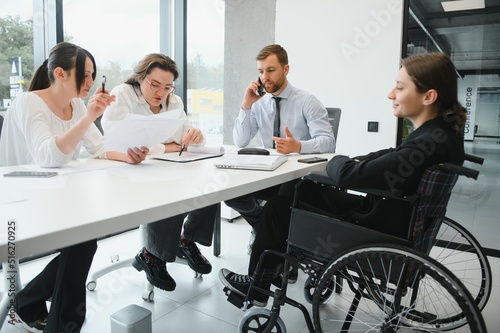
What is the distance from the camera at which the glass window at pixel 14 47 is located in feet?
7.20

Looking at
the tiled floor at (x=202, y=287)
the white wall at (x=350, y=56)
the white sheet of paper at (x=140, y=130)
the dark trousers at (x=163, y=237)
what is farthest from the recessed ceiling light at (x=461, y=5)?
the dark trousers at (x=163, y=237)

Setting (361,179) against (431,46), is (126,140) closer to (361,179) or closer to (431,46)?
(361,179)

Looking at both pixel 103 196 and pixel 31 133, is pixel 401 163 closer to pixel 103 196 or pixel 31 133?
pixel 103 196

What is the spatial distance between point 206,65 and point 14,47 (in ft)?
6.48

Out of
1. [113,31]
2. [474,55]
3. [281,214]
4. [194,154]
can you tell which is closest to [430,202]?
[281,214]

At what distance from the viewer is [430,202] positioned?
109 centimetres

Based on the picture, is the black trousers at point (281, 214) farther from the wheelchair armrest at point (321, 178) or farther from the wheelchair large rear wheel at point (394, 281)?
the wheelchair large rear wheel at point (394, 281)

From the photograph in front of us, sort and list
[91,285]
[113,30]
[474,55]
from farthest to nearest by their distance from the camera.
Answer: [113,30] < [474,55] < [91,285]

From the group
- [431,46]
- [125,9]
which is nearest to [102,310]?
[125,9]

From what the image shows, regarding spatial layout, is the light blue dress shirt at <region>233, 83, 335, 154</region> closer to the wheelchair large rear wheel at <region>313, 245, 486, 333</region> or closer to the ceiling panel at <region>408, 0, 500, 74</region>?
the wheelchair large rear wheel at <region>313, 245, 486, 333</region>

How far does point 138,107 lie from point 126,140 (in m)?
0.66

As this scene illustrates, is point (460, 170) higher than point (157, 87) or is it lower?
lower

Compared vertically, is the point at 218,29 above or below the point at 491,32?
above

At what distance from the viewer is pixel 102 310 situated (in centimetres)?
183
